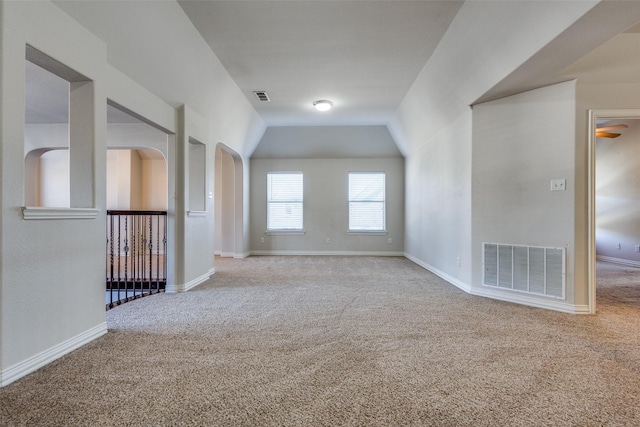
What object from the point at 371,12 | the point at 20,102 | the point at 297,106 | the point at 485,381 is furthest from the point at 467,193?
the point at 20,102

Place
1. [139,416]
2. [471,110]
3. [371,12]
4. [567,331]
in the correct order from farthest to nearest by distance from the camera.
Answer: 1. [471,110]
2. [371,12]
3. [567,331]
4. [139,416]

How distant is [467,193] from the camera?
416cm

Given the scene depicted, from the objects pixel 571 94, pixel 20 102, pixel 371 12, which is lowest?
pixel 20 102

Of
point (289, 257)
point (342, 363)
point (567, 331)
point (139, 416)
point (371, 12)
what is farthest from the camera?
point (289, 257)

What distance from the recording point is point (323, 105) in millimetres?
5660

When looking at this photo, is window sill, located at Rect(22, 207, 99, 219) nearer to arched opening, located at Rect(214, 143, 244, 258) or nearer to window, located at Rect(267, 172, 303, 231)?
arched opening, located at Rect(214, 143, 244, 258)

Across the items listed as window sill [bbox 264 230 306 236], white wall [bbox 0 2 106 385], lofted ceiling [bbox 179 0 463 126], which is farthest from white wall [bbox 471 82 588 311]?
window sill [bbox 264 230 306 236]

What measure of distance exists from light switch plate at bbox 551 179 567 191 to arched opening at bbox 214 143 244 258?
5.80 meters

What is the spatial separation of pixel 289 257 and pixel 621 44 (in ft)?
20.5

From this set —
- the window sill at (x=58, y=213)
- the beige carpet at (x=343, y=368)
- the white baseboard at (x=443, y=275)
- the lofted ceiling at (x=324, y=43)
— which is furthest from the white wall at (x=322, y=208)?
the window sill at (x=58, y=213)

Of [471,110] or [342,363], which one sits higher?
[471,110]

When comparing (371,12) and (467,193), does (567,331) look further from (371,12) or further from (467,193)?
(371,12)

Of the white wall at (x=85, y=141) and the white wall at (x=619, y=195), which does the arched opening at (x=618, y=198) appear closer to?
the white wall at (x=619, y=195)

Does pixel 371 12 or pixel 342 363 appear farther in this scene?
pixel 371 12
